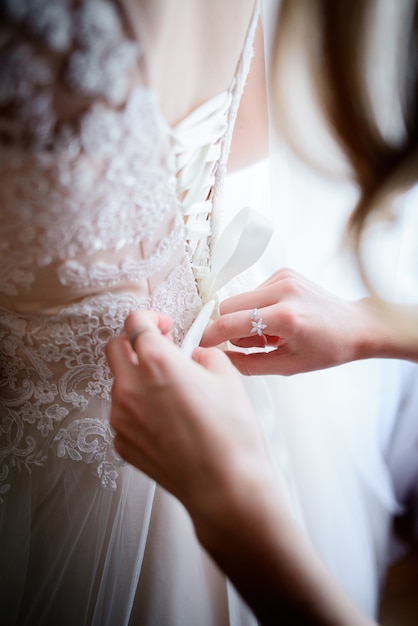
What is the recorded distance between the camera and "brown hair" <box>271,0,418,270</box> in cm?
47

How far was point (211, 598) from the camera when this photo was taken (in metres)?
0.56

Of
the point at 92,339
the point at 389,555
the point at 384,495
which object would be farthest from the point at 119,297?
the point at 389,555

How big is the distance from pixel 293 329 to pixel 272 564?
277mm

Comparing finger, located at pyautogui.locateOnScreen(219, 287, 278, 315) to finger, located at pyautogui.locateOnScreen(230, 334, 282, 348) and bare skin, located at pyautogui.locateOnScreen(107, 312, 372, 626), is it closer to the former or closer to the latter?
finger, located at pyautogui.locateOnScreen(230, 334, 282, 348)

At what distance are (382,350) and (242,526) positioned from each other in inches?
15.2

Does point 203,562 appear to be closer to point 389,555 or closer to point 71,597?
point 71,597

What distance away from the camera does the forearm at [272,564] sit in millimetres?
323

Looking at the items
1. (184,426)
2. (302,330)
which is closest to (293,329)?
(302,330)

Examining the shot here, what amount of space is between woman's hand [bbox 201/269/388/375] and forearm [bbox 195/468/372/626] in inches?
9.4

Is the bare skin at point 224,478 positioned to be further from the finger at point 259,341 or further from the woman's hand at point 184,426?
the finger at point 259,341

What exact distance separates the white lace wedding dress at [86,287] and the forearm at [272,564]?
0.76 ft

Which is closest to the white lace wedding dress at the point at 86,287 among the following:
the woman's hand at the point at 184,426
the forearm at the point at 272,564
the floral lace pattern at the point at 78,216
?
the floral lace pattern at the point at 78,216

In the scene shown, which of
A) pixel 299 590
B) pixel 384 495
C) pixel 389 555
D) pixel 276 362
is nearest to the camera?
pixel 299 590

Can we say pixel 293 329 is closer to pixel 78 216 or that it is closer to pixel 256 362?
pixel 256 362
